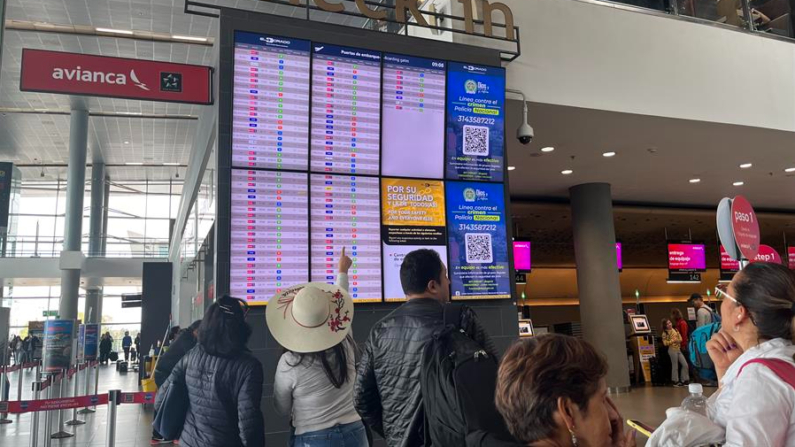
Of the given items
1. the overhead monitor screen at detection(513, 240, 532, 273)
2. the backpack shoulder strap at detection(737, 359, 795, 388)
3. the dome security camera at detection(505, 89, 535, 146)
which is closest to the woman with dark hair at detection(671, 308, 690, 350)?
the overhead monitor screen at detection(513, 240, 532, 273)

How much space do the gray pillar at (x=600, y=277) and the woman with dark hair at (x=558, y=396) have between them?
9.30 meters

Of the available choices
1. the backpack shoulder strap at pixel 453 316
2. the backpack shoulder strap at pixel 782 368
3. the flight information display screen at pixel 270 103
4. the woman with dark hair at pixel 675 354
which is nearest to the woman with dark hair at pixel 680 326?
the woman with dark hair at pixel 675 354

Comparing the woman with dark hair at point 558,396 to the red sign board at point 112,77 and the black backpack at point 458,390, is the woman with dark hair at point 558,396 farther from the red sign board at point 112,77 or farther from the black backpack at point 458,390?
the red sign board at point 112,77

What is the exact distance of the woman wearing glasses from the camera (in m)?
1.41

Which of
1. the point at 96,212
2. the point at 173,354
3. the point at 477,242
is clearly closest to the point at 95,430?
the point at 173,354

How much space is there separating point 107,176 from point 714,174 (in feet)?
75.1

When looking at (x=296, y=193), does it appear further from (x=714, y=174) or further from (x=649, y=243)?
(x=649, y=243)

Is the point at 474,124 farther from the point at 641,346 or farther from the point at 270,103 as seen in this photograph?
the point at 641,346

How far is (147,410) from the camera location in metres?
9.52

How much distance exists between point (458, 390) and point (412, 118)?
11.7ft

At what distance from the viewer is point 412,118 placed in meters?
4.96

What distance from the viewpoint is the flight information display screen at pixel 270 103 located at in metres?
4.44

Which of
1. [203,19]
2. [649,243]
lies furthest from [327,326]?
[649,243]

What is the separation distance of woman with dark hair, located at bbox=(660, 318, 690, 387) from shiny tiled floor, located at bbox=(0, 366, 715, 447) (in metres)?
0.72
